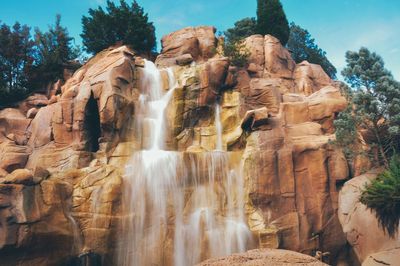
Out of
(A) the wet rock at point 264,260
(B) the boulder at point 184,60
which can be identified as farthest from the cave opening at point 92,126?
(A) the wet rock at point 264,260

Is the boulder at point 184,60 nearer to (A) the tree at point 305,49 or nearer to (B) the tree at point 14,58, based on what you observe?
(B) the tree at point 14,58

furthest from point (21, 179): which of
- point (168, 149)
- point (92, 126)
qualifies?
point (168, 149)

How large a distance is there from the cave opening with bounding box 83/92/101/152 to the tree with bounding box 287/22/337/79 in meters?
26.5

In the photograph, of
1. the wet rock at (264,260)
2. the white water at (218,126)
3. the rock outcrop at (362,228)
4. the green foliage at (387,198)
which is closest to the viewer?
the wet rock at (264,260)

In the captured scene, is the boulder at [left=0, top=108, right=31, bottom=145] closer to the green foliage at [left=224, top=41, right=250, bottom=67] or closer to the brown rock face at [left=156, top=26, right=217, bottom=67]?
the brown rock face at [left=156, top=26, right=217, bottom=67]

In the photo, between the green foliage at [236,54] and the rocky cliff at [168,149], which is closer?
the rocky cliff at [168,149]

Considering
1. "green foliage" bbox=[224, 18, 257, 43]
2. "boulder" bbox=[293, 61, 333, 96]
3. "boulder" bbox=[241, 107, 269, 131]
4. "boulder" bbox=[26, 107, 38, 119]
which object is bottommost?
"boulder" bbox=[241, 107, 269, 131]

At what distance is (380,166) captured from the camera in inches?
797

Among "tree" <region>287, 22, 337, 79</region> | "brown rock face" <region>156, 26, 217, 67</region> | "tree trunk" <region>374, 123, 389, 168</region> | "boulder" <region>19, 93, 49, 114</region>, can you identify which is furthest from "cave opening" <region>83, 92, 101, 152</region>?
"tree" <region>287, 22, 337, 79</region>

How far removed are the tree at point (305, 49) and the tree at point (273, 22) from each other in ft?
27.7

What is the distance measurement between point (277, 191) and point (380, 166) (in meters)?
5.45

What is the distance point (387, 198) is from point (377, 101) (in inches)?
206

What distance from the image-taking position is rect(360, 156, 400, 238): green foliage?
674 inches

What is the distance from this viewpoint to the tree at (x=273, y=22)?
3541 centimetres
